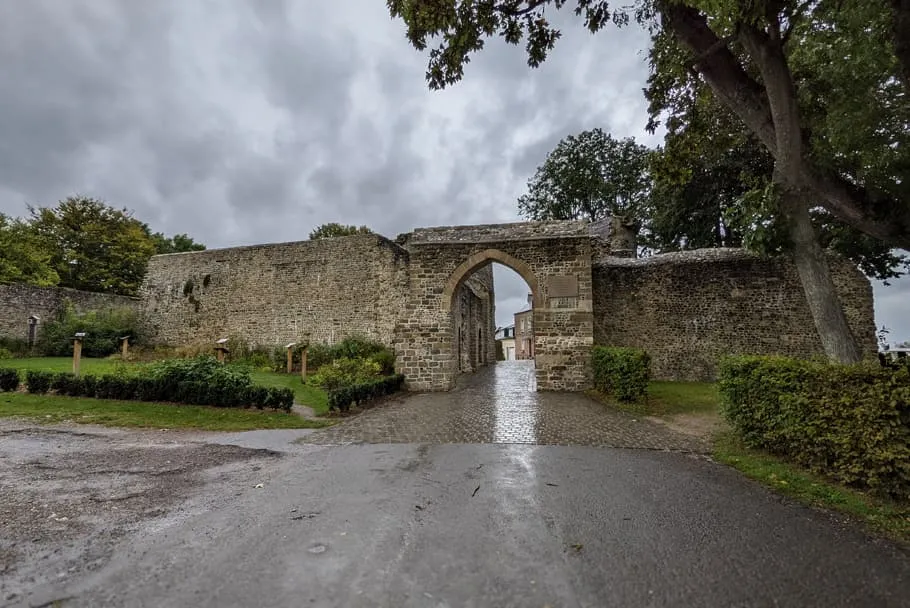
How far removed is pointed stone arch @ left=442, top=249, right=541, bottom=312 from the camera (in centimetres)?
1364

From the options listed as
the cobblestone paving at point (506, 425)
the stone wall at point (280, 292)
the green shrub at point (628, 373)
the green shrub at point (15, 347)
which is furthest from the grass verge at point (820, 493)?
the green shrub at point (15, 347)

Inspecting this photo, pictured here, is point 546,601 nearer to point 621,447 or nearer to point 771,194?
point 621,447

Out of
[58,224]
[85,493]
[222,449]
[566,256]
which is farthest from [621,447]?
[58,224]

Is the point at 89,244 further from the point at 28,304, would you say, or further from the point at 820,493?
the point at 820,493

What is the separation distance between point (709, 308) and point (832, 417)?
38.0 feet

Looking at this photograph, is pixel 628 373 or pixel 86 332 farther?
pixel 86 332

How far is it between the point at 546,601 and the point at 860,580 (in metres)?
1.94

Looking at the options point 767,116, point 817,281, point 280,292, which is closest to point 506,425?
point 817,281

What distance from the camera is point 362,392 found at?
34.4ft

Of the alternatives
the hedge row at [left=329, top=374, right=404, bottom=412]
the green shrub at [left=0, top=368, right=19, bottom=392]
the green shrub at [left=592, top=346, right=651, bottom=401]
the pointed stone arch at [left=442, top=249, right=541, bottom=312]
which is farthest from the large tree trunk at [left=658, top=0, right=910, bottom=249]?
the green shrub at [left=0, top=368, right=19, bottom=392]

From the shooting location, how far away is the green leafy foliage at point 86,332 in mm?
19859

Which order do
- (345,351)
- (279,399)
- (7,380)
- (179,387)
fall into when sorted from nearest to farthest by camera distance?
(279,399) → (179,387) → (7,380) → (345,351)

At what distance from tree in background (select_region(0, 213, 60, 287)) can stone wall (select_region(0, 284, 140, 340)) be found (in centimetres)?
338

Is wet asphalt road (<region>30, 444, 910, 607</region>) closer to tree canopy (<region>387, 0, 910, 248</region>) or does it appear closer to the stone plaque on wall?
tree canopy (<region>387, 0, 910, 248</region>)
